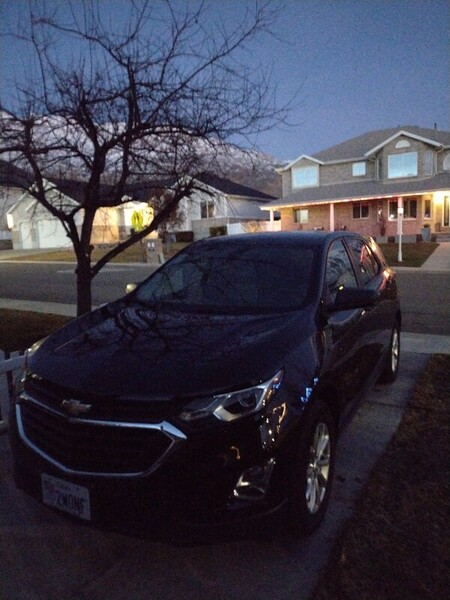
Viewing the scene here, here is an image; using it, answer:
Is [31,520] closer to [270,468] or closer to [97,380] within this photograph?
[97,380]

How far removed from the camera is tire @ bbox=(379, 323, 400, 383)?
5113mm

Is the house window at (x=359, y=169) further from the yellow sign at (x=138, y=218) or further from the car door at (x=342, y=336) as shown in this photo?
the car door at (x=342, y=336)

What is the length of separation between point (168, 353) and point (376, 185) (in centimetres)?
3146

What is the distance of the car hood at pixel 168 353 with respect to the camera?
7.86ft

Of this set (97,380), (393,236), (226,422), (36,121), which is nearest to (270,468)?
(226,422)

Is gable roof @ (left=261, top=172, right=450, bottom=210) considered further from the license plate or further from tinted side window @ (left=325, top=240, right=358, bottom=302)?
the license plate

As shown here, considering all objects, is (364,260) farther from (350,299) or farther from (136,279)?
(136,279)

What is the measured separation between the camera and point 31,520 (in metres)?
3.00

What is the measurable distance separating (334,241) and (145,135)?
2.72 meters

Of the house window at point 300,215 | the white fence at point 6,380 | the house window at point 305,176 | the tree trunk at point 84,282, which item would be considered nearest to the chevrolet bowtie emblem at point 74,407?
the white fence at point 6,380

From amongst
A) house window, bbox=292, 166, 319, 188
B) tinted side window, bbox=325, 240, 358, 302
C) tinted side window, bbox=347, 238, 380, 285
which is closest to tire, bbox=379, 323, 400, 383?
tinted side window, bbox=347, 238, 380, 285

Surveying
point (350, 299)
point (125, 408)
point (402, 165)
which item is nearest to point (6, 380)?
point (125, 408)

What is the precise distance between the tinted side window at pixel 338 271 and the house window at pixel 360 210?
2940cm

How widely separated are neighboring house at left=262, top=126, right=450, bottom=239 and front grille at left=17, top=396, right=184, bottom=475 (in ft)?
94.0
